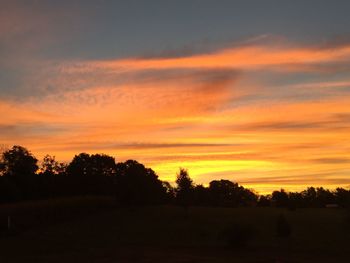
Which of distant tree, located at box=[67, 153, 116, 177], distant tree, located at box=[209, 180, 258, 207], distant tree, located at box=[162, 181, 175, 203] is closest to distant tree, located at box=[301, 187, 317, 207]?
distant tree, located at box=[209, 180, 258, 207]

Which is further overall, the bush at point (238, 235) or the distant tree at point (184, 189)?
the distant tree at point (184, 189)

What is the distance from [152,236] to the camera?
2068 inches

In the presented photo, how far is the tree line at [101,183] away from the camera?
79375mm

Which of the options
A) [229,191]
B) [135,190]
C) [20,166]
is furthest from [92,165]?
[229,191]

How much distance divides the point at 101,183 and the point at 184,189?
43.6 m

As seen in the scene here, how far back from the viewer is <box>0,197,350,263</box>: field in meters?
35.8

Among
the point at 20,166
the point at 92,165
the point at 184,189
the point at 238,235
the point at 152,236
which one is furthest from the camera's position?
the point at 92,165

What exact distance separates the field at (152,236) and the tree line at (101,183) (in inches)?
135

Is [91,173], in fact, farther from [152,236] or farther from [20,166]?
[152,236]

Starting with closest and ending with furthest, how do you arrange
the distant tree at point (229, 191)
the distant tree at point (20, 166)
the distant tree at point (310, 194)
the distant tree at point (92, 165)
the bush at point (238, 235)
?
the bush at point (238, 235) → the distant tree at point (20, 166) → the distant tree at point (92, 165) → the distant tree at point (310, 194) → the distant tree at point (229, 191)

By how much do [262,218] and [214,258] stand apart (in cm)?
3392

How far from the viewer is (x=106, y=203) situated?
280ft

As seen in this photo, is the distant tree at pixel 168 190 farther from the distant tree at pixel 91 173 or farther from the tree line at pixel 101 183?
the distant tree at pixel 91 173

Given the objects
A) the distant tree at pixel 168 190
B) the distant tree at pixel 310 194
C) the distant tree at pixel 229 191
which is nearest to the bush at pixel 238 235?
Result: the distant tree at pixel 168 190
